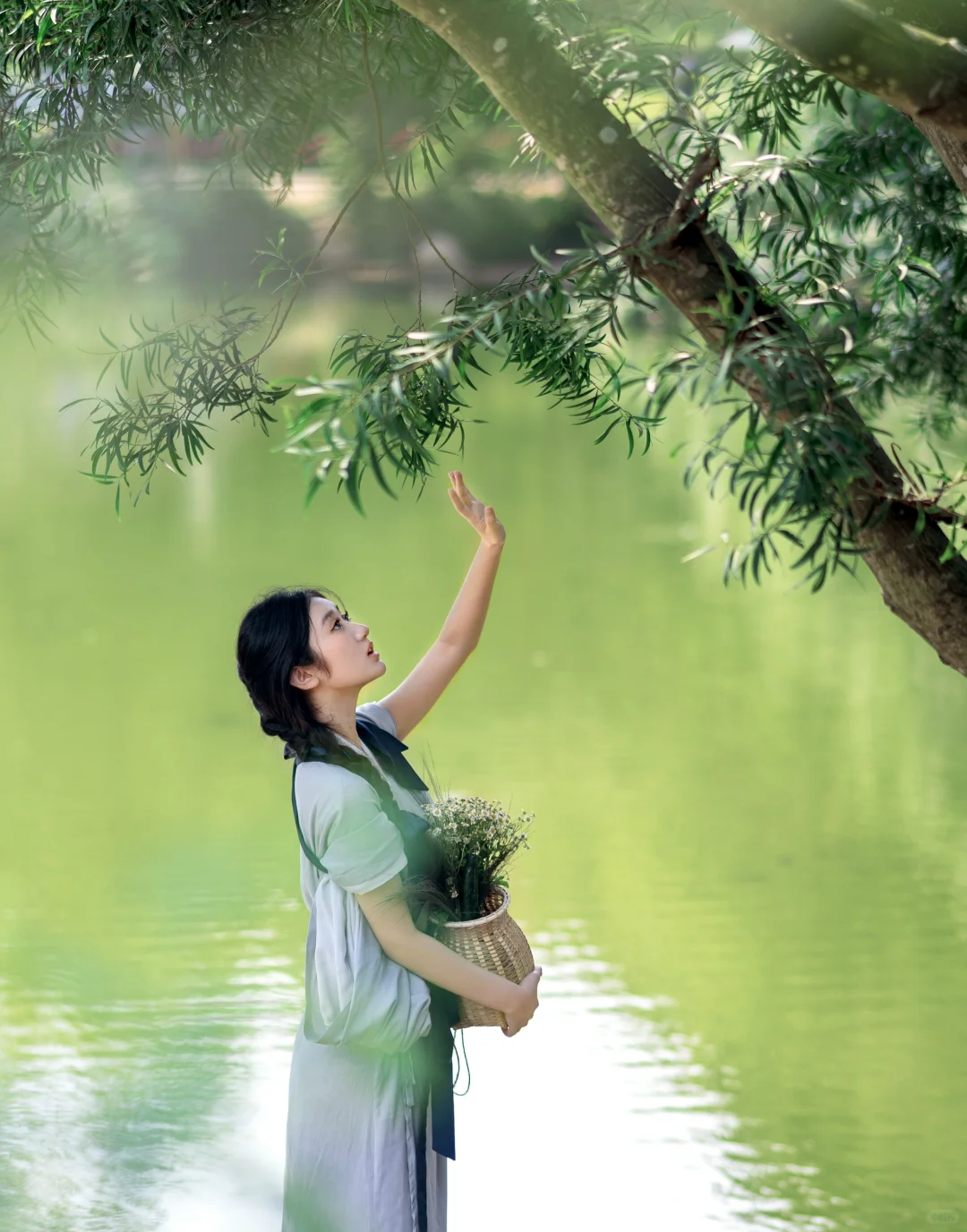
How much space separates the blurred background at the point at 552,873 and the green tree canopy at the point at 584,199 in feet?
0.54

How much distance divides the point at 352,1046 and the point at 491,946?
0.19 metres

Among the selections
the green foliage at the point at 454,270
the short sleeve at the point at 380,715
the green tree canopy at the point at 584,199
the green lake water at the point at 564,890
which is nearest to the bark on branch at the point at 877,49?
the green tree canopy at the point at 584,199

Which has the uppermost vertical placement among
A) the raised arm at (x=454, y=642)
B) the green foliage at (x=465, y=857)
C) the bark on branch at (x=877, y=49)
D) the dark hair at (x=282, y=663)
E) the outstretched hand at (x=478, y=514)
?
the bark on branch at (x=877, y=49)

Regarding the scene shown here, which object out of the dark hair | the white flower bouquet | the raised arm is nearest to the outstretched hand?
the raised arm

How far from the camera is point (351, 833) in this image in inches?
63.4

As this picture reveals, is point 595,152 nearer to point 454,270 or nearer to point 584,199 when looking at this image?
point 584,199

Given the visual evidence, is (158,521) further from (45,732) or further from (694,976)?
(694,976)

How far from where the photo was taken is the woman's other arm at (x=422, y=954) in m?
1.62

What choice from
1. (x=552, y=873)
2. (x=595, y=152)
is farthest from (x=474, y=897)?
(x=552, y=873)

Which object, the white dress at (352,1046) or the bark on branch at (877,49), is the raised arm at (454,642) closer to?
the white dress at (352,1046)

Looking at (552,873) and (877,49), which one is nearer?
(877,49)

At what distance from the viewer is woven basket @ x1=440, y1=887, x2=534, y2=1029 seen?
1.67 meters

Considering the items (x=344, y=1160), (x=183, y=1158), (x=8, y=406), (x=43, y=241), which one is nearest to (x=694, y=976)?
(x=183, y=1158)

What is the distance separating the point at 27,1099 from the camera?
322 cm
